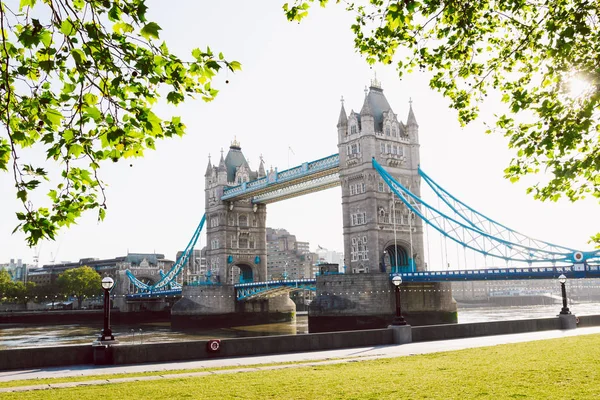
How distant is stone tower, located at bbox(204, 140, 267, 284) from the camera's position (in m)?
79.6

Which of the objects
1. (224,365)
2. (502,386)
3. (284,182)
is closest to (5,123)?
(502,386)

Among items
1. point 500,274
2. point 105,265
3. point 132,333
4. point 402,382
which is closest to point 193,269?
point 132,333

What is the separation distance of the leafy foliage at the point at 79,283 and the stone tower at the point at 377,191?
73.6 metres

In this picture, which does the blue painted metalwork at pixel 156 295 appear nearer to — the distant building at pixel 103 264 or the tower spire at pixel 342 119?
the tower spire at pixel 342 119

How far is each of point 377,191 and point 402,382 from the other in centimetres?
4618

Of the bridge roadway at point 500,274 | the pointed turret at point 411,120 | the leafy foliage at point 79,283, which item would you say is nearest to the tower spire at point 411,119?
the pointed turret at point 411,120

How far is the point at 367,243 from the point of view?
5659 cm

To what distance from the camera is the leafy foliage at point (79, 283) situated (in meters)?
115

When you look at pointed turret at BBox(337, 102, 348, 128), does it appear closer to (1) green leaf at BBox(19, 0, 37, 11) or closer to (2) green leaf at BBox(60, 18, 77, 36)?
(2) green leaf at BBox(60, 18, 77, 36)

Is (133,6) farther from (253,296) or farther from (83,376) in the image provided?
(253,296)

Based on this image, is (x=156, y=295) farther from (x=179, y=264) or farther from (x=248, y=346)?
(x=248, y=346)

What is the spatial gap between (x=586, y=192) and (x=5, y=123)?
941cm

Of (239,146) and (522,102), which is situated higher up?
(239,146)

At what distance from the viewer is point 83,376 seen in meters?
15.1
